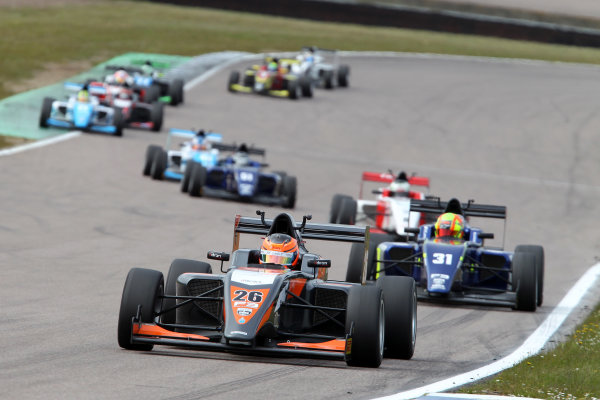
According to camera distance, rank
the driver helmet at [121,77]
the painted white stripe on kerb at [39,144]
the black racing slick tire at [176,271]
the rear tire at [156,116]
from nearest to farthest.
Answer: the black racing slick tire at [176,271], the painted white stripe on kerb at [39,144], the rear tire at [156,116], the driver helmet at [121,77]

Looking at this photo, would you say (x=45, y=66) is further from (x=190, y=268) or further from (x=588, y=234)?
(x=190, y=268)

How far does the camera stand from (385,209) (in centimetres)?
2278

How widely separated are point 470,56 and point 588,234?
34602 millimetres

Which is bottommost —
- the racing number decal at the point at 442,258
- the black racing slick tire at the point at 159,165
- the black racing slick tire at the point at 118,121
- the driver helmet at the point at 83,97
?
the racing number decal at the point at 442,258

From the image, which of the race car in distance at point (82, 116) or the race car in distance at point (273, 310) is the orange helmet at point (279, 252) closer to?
the race car in distance at point (273, 310)

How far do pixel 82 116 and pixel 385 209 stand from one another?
13730 mm

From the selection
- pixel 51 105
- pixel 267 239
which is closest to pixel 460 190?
pixel 51 105

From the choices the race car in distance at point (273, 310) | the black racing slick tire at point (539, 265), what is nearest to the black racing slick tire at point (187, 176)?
the black racing slick tire at point (539, 265)

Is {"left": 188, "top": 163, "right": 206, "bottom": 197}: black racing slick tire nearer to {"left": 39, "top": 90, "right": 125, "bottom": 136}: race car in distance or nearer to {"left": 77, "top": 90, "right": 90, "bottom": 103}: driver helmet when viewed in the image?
{"left": 39, "top": 90, "right": 125, "bottom": 136}: race car in distance

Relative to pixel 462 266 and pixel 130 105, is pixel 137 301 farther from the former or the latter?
pixel 130 105

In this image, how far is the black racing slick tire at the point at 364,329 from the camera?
11.0m

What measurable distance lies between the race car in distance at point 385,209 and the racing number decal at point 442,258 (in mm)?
5502

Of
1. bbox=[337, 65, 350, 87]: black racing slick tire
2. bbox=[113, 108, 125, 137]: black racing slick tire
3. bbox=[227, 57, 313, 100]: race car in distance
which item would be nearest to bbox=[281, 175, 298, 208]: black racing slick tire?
bbox=[113, 108, 125, 137]: black racing slick tire

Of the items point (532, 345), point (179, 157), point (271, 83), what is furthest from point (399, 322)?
point (271, 83)
